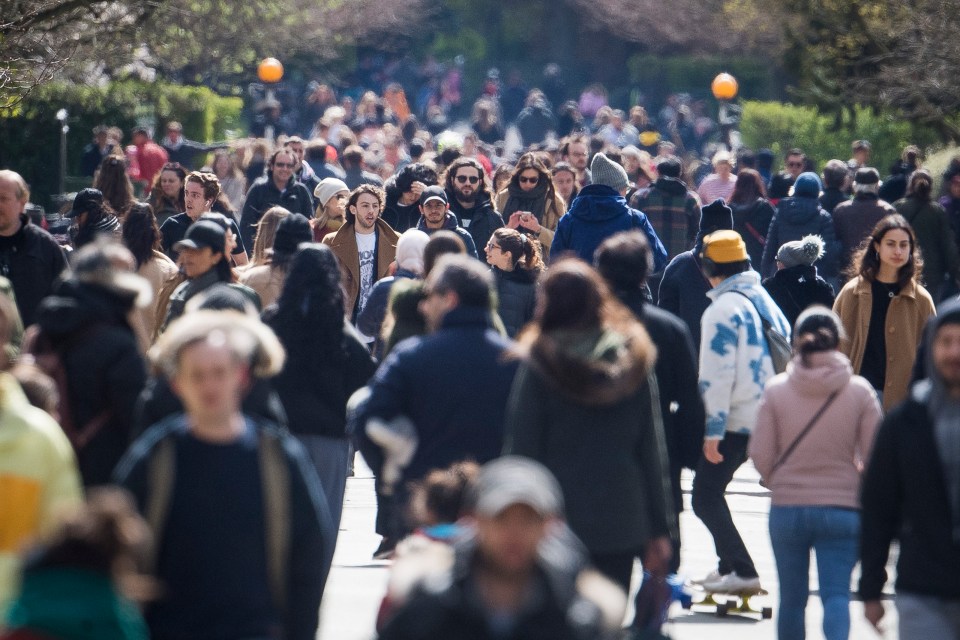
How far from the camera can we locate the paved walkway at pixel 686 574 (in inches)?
332

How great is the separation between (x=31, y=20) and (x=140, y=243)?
11.7 ft

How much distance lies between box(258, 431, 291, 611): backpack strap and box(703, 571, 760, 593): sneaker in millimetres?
4077

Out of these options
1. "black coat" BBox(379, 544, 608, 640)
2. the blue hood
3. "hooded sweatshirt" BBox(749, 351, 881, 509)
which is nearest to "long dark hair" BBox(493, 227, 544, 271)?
the blue hood

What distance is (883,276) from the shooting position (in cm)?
1001

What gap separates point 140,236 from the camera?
421 inches

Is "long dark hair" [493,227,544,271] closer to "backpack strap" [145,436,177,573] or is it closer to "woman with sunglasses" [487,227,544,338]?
"woman with sunglasses" [487,227,544,338]

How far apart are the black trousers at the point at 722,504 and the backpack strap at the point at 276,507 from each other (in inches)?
156

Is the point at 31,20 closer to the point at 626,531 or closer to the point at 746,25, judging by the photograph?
the point at 626,531

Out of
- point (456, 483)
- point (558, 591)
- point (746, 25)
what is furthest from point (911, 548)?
point (746, 25)

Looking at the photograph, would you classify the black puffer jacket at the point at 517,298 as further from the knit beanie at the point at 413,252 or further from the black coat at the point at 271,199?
the black coat at the point at 271,199

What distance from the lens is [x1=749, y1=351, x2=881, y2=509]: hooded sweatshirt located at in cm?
731

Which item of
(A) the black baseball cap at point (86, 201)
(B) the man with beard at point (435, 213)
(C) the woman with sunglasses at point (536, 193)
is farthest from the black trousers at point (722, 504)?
(C) the woman with sunglasses at point (536, 193)

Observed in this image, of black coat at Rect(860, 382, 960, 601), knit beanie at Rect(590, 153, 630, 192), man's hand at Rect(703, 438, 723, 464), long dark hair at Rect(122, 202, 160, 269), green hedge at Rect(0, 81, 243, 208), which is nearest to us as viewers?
black coat at Rect(860, 382, 960, 601)

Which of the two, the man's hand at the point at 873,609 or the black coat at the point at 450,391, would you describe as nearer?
the man's hand at the point at 873,609
